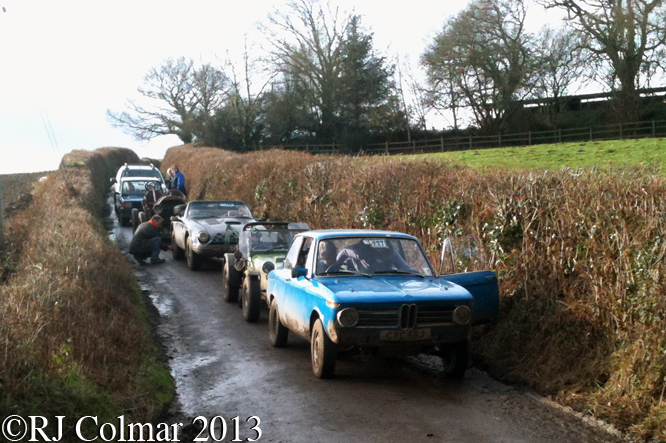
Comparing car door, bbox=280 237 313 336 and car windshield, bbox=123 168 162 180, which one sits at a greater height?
car windshield, bbox=123 168 162 180

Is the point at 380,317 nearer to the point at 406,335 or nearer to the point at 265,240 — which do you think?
the point at 406,335

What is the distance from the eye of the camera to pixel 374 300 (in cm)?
727

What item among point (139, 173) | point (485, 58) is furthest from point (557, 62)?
point (139, 173)

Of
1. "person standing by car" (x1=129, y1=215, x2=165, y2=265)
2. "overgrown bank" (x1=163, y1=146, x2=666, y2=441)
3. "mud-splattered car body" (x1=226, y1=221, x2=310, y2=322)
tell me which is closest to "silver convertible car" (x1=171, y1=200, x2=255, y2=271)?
"person standing by car" (x1=129, y1=215, x2=165, y2=265)

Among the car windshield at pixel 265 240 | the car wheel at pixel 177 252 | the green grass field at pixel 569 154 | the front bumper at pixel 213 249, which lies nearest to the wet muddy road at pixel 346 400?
the car windshield at pixel 265 240

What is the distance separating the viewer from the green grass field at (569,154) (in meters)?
31.0

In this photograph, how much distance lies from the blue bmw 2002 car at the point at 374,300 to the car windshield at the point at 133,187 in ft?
65.7

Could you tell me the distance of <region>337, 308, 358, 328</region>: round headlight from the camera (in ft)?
23.6

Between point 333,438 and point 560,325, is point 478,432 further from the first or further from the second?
point 560,325

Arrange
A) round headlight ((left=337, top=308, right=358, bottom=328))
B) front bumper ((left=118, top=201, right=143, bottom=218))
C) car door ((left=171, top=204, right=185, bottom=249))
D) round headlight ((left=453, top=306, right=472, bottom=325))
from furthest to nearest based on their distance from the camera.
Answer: front bumper ((left=118, top=201, right=143, bottom=218)) < car door ((left=171, top=204, right=185, bottom=249)) < round headlight ((left=453, top=306, right=472, bottom=325)) < round headlight ((left=337, top=308, right=358, bottom=328))

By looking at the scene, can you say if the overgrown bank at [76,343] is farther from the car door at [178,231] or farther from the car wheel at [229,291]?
the car door at [178,231]

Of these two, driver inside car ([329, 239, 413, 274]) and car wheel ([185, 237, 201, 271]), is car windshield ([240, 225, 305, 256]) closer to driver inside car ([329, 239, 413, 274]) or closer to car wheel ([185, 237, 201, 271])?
driver inside car ([329, 239, 413, 274])

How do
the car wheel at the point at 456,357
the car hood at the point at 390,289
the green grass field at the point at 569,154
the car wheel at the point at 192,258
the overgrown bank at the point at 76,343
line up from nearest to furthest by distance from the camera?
the overgrown bank at the point at 76,343 < the car hood at the point at 390,289 < the car wheel at the point at 456,357 < the car wheel at the point at 192,258 < the green grass field at the point at 569,154

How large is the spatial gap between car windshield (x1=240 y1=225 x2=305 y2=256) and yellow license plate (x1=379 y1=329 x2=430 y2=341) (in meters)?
5.43
